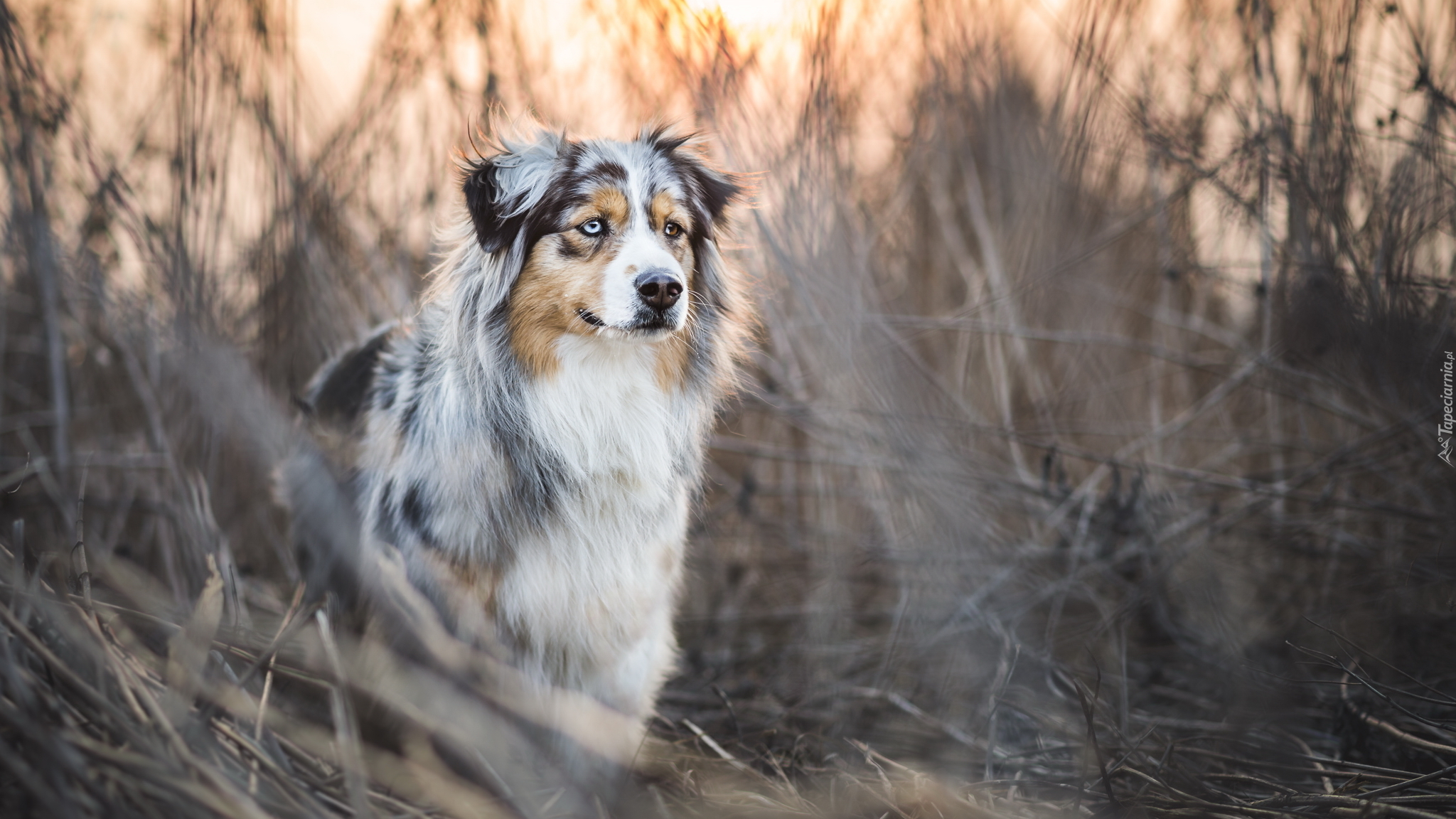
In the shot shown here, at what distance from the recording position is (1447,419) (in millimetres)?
2572

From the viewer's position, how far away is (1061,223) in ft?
10.8

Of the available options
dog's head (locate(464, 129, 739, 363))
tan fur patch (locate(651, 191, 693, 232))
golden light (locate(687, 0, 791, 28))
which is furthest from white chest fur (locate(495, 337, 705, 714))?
golden light (locate(687, 0, 791, 28))

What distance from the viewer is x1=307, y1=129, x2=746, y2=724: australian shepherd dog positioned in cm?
223

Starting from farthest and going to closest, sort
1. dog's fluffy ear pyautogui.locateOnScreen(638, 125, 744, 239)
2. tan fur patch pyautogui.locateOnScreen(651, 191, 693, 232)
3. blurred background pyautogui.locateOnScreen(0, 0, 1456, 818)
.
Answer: dog's fluffy ear pyautogui.locateOnScreen(638, 125, 744, 239) → tan fur patch pyautogui.locateOnScreen(651, 191, 693, 232) → blurred background pyautogui.locateOnScreen(0, 0, 1456, 818)

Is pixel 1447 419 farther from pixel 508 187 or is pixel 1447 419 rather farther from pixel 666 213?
pixel 508 187

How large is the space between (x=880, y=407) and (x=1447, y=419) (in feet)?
6.32

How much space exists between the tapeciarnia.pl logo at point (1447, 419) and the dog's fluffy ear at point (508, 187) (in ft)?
9.30

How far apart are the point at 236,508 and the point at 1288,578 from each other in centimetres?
456

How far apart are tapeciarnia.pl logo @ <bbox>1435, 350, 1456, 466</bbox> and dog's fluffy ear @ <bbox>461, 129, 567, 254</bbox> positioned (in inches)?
112

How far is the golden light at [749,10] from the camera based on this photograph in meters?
2.20

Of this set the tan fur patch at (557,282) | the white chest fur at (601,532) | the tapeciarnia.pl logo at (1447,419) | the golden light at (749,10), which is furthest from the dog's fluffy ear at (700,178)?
the tapeciarnia.pl logo at (1447,419)

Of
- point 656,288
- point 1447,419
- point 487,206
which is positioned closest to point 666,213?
point 656,288

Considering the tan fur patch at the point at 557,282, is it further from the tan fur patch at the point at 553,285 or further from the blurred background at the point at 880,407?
the blurred background at the point at 880,407

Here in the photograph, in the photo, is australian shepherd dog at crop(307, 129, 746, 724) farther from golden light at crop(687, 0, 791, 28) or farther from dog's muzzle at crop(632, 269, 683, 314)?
golden light at crop(687, 0, 791, 28)
